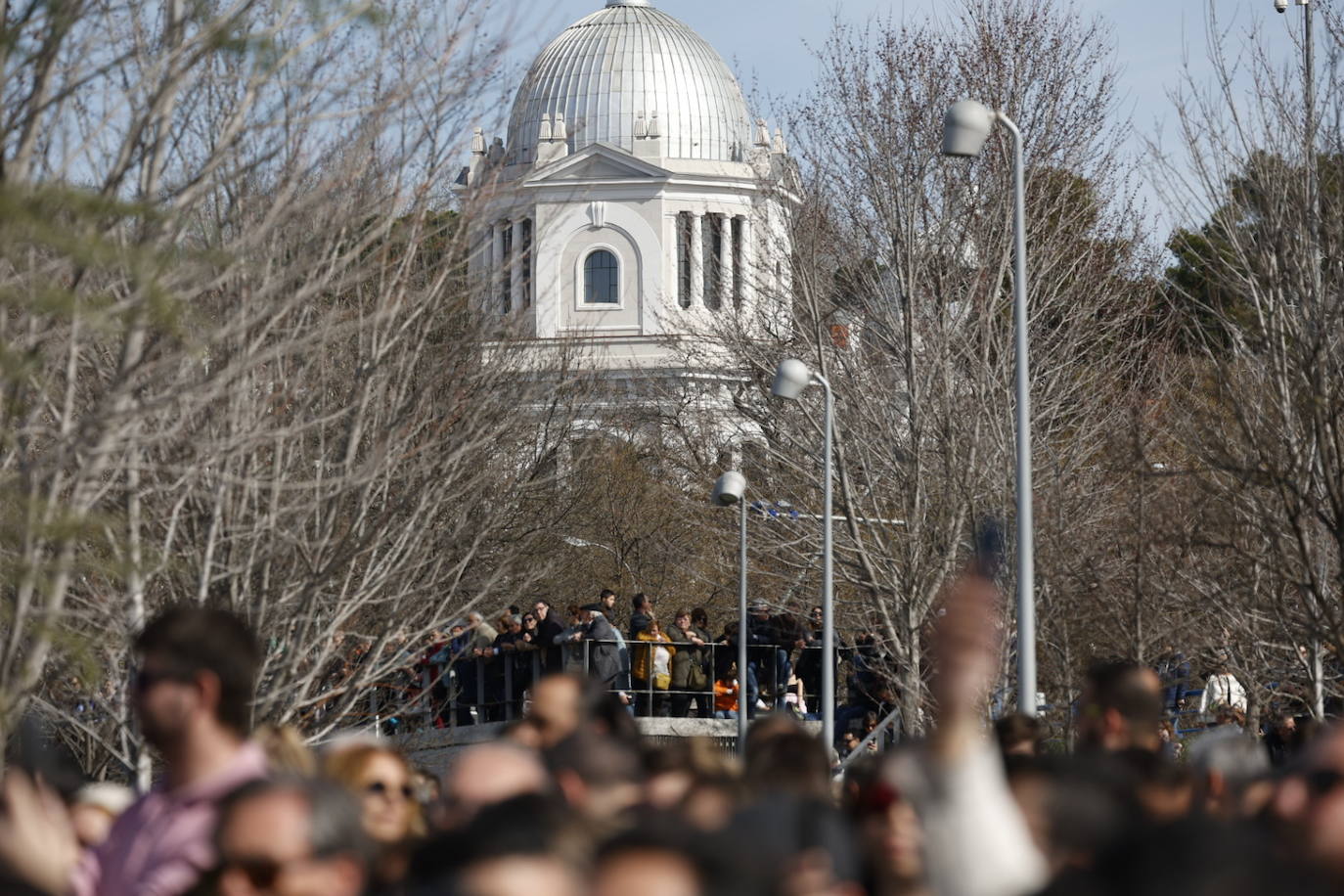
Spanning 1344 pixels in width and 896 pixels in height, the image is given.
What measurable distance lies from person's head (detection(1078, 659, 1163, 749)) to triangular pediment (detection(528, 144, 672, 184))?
2848 inches

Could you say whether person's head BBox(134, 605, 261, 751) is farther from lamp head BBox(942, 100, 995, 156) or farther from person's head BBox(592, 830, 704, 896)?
lamp head BBox(942, 100, 995, 156)

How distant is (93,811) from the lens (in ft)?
23.6

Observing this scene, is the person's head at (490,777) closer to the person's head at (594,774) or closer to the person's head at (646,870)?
the person's head at (594,774)

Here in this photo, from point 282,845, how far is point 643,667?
2226cm

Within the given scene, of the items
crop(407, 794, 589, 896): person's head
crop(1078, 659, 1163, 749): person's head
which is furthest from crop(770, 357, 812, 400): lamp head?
crop(407, 794, 589, 896): person's head

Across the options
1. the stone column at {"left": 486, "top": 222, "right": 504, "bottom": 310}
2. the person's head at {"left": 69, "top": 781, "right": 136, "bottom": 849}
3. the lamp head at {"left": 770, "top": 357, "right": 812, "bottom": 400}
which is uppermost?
the stone column at {"left": 486, "top": 222, "right": 504, "bottom": 310}

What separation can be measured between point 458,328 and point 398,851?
56.7 feet

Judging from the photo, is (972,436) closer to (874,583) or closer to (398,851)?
(874,583)

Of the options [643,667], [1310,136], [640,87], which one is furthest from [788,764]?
[640,87]

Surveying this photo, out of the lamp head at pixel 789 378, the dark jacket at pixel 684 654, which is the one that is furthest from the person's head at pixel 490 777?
the dark jacket at pixel 684 654

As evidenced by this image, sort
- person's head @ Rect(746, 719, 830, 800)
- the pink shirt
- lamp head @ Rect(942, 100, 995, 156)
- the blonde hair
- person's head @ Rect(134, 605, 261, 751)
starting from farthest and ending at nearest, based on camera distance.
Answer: lamp head @ Rect(942, 100, 995, 156), the blonde hair, person's head @ Rect(746, 719, 830, 800), person's head @ Rect(134, 605, 261, 751), the pink shirt

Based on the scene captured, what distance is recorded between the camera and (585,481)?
130 feet

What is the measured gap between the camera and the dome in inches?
3374

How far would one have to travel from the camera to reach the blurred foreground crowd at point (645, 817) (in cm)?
388
